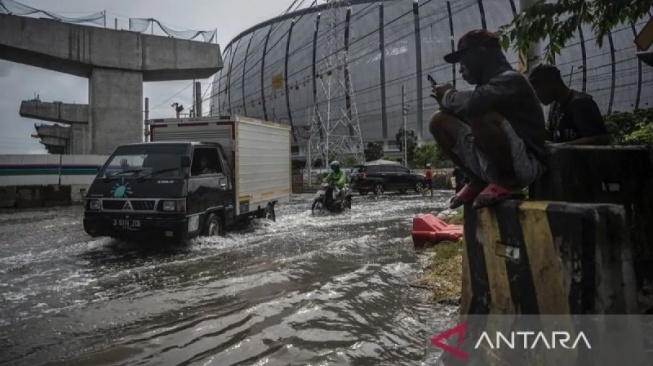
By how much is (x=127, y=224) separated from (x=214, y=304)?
3301 mm

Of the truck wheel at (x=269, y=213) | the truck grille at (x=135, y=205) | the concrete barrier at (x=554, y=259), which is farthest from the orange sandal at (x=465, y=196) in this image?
the truck wheel at (x=269, y=213)

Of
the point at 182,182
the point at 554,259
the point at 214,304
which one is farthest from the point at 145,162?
the point at 554,259

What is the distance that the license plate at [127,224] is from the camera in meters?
7.11

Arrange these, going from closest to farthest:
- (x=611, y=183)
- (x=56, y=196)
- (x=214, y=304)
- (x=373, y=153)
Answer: (x=611, y=183) → (x=214, y=304) → (x=56, y=196) → (x=373, y=153)

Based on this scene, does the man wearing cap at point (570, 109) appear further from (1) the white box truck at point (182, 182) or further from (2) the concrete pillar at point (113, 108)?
(2) the concrete pillar at point (113, 108)

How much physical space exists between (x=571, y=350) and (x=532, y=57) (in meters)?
5.14

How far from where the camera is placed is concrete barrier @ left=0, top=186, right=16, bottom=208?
1717 centimetres

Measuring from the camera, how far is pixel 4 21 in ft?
55.3

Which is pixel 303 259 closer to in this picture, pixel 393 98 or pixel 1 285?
pixel 1 285

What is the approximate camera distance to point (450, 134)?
2.92 meters

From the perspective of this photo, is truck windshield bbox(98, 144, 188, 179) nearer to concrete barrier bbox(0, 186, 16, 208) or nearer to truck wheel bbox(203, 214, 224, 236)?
truck wheel bbox(203, 214, 224, 236)

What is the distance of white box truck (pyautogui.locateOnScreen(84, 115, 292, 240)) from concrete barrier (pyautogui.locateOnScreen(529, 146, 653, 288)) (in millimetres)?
5696

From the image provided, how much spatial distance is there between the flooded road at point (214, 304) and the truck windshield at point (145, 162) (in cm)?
128

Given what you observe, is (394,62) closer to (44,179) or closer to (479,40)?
(44,179)
